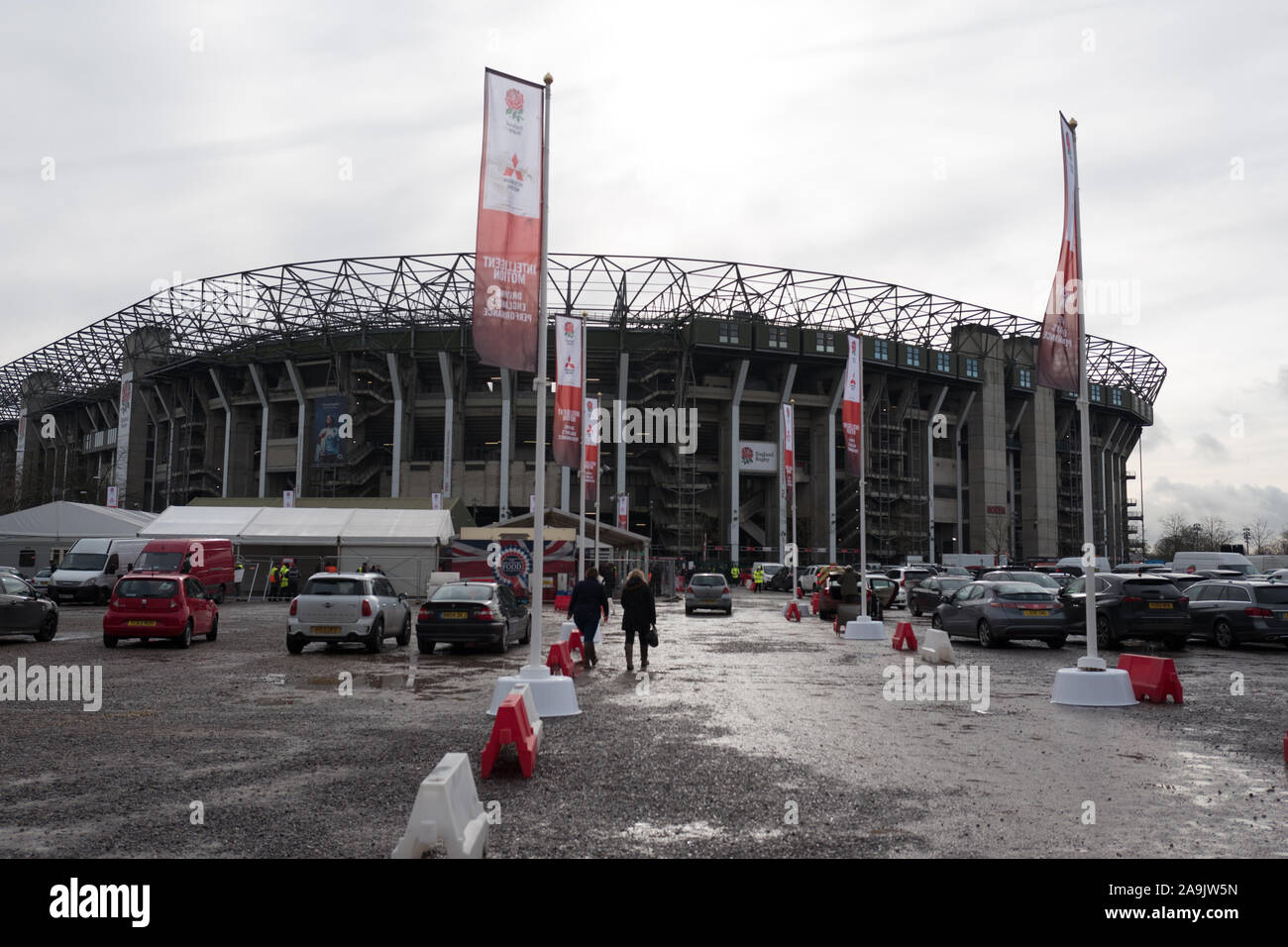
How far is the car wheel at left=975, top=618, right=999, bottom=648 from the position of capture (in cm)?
1921

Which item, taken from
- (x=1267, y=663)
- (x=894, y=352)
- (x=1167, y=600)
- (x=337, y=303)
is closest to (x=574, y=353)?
(x=1167, y=600)

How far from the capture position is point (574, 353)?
22.4 metres

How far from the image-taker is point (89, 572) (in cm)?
3319

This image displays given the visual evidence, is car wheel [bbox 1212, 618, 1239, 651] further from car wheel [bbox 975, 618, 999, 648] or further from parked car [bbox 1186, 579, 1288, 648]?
car wheel [bbox 975, 618, 999, 648]

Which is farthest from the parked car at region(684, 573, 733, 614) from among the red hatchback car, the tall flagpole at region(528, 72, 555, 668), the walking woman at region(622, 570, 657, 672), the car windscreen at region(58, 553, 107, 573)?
the car windscreen at region(58, 553, 107, 573)

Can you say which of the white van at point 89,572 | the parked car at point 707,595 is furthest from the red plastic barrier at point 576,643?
the white van at point 89,572

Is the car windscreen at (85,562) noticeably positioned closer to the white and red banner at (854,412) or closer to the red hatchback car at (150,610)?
the red hatchback car at (150,610)

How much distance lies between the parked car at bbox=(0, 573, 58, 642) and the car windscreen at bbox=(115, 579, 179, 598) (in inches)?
75.6

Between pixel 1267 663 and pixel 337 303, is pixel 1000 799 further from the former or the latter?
pixel 337 303

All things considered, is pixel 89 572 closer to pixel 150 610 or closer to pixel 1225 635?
pixel 150 610

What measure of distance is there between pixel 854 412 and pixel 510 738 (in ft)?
64.1

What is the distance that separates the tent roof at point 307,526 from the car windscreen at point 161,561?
5.49 metres

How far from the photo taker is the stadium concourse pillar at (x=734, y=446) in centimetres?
6819
